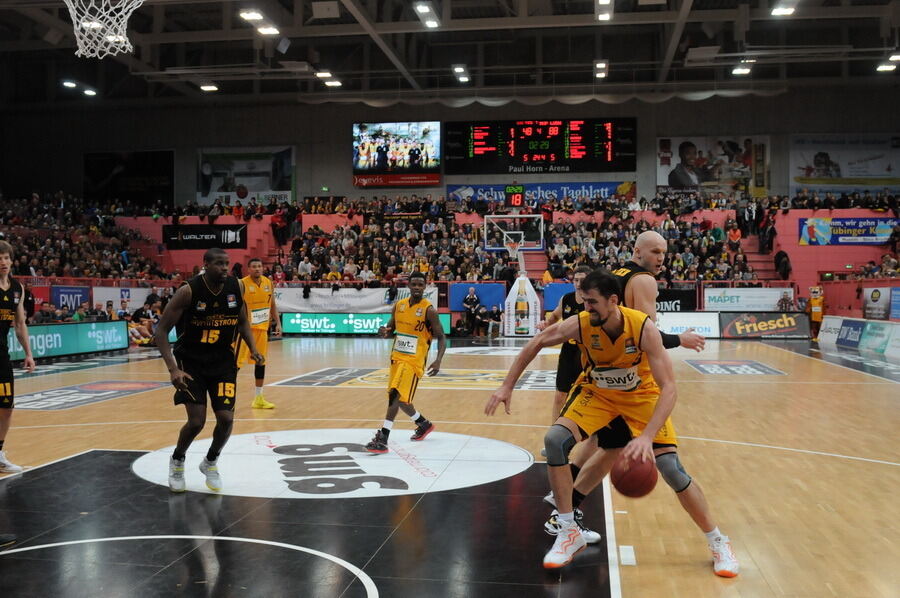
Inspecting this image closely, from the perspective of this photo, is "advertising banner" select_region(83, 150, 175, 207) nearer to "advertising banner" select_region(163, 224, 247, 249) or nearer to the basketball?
"advertising banner" select_region(163, 224, 247, 249)

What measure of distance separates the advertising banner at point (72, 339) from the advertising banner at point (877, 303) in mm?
19908

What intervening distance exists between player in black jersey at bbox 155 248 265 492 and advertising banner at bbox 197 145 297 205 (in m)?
33.3

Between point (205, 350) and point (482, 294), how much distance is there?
67.9 feet

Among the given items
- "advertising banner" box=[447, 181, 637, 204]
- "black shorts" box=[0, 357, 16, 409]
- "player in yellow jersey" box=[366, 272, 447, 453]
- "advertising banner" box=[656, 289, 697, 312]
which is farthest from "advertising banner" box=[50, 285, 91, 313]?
"advertising banner" box=[447, 181, 637, 204]

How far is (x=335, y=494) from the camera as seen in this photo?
590 cm

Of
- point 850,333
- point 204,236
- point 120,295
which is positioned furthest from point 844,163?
point 120,295

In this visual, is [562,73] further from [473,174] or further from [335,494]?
[335,494]

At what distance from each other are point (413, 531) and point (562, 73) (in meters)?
33.9

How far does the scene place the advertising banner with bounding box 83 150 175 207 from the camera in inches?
1540

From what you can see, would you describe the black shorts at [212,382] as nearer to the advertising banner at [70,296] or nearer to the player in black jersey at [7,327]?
the player in black jersey at [7,327]

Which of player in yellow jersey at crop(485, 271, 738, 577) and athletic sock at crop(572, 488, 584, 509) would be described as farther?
athletic sock at crop(572, 488, 584, 509)

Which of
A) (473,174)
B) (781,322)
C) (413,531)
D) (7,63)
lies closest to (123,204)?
(7,63)

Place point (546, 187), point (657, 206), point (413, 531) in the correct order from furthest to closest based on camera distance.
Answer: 1. point (546, 187)
2. point (657, 206)
3. point (413, 531)

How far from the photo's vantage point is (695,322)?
2447 cm
